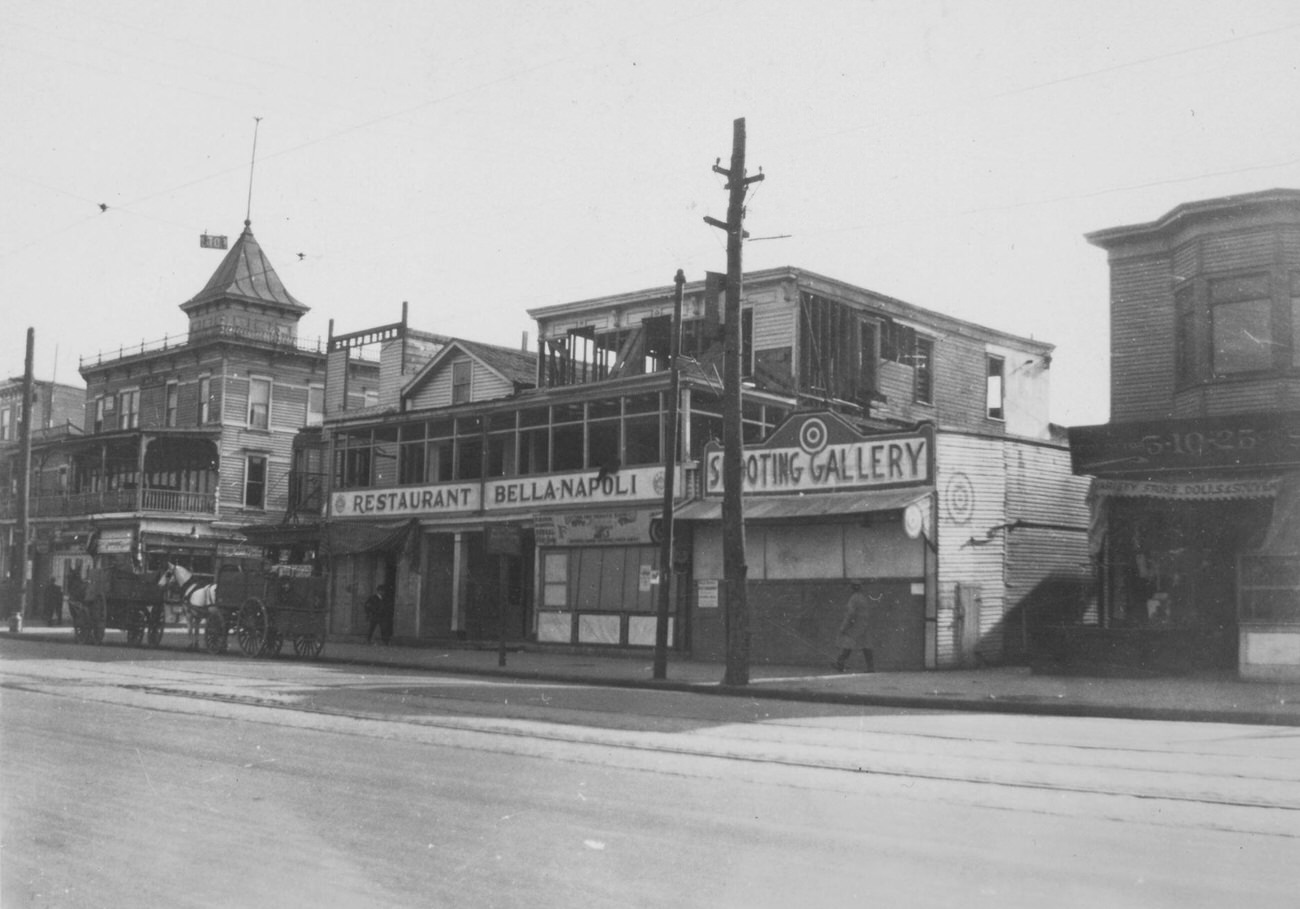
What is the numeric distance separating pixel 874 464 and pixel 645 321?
9.38m

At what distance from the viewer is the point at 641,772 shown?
9.81 meters

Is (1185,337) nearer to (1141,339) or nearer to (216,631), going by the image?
(1141,339)

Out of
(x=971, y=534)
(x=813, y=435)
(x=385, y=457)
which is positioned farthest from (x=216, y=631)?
(x=971, y=534)

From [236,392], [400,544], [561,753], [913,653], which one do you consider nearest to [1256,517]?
[913,653]

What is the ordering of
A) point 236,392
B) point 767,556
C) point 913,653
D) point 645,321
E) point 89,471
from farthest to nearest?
point 89,471
point 236,392
point 645,321
point 767,556
point 913,653

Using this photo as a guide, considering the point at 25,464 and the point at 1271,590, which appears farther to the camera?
the point at 25,464

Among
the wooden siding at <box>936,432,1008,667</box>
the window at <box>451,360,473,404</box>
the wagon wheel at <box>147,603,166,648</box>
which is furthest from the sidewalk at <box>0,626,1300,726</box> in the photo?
the window at <box>451,360,473,404</box>

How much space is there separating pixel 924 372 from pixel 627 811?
30.1m

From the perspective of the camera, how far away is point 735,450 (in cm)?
1997

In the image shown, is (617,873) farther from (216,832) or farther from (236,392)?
(236,392)

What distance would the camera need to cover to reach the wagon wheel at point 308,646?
2784cm

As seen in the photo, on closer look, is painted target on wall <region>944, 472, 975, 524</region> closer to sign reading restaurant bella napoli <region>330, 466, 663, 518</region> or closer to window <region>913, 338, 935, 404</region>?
sign reading restaurant bella napoli <region>330, 466, 663, 518</region>

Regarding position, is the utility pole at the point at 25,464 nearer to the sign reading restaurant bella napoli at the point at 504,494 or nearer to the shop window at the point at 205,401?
the sign reading restaurant bella napoli at the point at 504,494

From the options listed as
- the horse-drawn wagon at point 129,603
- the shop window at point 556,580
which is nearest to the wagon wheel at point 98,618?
the horse-drawn wagon at point 129,603
